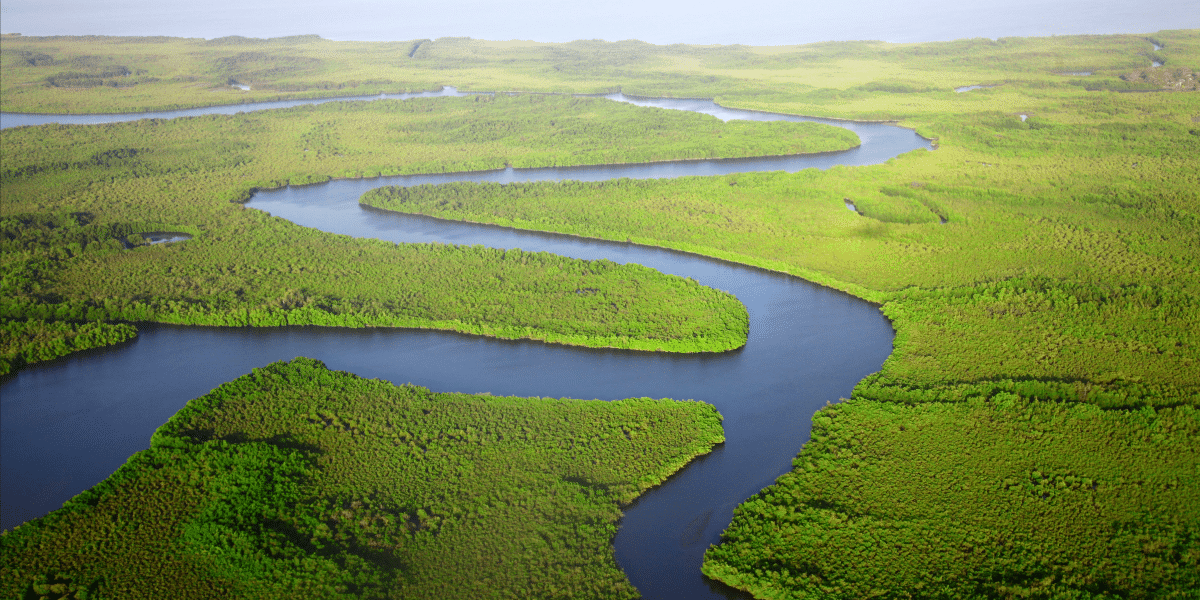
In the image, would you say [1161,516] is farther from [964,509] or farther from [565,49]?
[565,49]

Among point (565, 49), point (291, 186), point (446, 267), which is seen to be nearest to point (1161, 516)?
point (446, 267)

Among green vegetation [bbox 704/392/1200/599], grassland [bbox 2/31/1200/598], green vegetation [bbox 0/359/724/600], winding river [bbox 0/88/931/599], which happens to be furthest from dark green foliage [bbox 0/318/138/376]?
green vegetation [bbox 704/392/1200/599]

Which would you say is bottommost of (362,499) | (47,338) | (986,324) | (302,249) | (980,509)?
(980,509)

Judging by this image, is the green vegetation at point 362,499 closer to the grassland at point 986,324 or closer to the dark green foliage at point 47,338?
the grassland at point 986,324

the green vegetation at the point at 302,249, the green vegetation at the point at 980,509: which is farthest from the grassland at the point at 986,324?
the green vegetation at the point at 302,249

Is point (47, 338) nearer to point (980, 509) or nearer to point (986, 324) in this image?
point (980, 509)

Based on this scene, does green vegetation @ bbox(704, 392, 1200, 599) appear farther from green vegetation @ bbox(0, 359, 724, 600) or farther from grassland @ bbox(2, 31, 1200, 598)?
green vegetation @ bbox(0, 359, 724, 600)

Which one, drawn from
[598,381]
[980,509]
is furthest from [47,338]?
[980,509]
